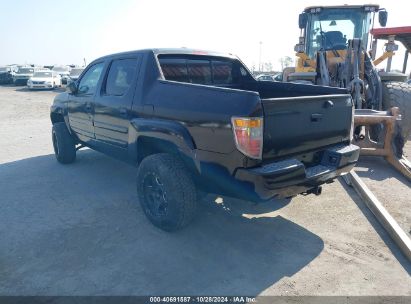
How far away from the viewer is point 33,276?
111 inches

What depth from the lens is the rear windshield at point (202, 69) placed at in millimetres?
4094

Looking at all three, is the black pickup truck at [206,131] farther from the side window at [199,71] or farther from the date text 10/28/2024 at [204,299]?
the date text 10/28/2024 at [204,299]

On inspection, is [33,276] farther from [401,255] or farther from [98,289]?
[401,255]

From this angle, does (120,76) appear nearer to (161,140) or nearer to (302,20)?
(161,140)

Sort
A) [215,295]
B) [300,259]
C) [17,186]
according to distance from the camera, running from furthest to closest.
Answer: [17,186] → [300,259] → [215,295]

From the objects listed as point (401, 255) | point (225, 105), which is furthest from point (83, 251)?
point (401, 255)

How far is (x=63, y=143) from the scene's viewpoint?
5.84 metres

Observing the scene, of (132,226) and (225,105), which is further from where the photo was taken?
(132,226)

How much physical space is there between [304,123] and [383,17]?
695 centimetres

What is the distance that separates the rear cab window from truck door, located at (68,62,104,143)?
1221mm

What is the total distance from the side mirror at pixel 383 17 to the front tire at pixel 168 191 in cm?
751

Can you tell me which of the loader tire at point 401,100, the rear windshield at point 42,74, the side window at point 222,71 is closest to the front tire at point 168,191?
the side window at point 222,71

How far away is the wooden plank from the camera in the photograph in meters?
3.08

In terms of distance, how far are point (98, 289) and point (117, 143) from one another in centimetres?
203
